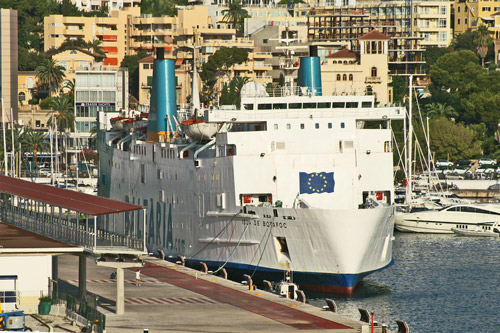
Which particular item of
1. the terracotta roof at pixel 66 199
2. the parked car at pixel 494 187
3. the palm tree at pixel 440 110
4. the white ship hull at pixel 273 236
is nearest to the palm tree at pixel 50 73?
the palm tree at pixel 440 110

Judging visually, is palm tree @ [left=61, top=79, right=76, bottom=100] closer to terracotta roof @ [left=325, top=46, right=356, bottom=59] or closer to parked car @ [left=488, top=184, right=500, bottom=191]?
terracotta roof @ [left=325, top=46, right=356, bottom=59]

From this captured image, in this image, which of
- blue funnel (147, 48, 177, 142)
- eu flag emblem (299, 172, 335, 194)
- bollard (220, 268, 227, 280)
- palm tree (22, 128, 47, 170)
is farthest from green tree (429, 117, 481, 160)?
eu flag emblem (299, 172, 335, 194)

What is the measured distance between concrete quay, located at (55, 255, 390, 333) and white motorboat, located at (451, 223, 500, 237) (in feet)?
147

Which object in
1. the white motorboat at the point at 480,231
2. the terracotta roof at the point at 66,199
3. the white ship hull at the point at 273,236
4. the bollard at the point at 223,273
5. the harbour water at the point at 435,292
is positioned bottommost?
the harbour water at the point at 435,292

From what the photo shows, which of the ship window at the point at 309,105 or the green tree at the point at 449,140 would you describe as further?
the green tree at the point at 449,140

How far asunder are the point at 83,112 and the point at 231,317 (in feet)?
384

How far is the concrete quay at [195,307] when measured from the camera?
50.4 metres

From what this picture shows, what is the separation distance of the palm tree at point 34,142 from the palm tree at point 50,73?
22.2 meters

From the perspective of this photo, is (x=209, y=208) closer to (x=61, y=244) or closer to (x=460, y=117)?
(x=61, y=244)

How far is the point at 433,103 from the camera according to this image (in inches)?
6860

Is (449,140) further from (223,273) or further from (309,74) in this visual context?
(223,273)

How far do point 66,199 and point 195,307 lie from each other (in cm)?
778

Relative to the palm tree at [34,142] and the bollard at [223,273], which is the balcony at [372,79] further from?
the bollard at [223,273]

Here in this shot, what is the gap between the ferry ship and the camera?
211ft
